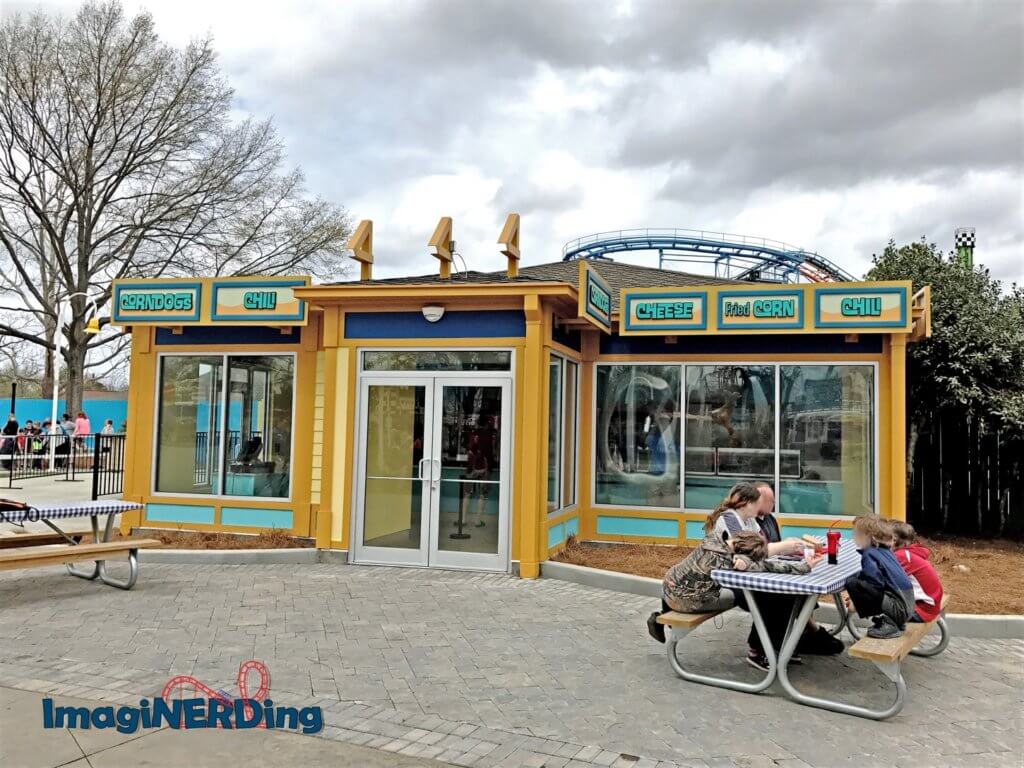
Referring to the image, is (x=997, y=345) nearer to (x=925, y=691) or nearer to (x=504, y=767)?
(x=925, y=691)

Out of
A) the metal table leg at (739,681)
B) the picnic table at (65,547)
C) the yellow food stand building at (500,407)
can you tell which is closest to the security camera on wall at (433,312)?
the yellow food stand building at (500,407)

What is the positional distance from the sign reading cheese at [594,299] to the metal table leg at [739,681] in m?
4.04

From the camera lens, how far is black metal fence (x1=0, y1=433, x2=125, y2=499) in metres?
16.7

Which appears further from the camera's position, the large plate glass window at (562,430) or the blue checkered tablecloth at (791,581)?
the large plate glass window at (562,430)

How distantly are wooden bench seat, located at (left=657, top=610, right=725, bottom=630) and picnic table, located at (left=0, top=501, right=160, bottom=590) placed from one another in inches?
198

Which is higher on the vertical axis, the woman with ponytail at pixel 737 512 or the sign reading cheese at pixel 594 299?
the sign reading cheese at pixel 594 299

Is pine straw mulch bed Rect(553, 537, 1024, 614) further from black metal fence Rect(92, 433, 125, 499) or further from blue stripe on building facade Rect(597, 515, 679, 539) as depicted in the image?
black metal fence Rect(92, 433, 125, 499)

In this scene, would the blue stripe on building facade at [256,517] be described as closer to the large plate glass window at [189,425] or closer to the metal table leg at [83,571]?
the large plate glass window at [189,425]

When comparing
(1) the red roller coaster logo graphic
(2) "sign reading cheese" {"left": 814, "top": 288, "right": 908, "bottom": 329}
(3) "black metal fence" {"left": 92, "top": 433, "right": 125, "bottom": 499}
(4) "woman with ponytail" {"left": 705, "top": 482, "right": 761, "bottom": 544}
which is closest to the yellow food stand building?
(2) "sign reading cheese" {"left": 814, "top": 288, "right": 908, "bottom": 329}

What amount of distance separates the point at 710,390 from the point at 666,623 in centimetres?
548

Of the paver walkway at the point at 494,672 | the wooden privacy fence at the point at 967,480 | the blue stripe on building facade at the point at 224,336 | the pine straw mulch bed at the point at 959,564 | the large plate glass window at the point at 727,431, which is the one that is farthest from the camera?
the wooden privacy fence at the point at 967,480

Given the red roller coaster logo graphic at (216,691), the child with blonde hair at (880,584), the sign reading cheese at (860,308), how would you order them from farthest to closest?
the sign reading cheese at (860,308) → the child with blonde hair at (880,584) → the red roller coaster logo graphic at (216,691)

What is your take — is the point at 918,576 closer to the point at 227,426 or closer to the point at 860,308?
the point at 860,308

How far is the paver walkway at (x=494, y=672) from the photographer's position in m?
4.28
